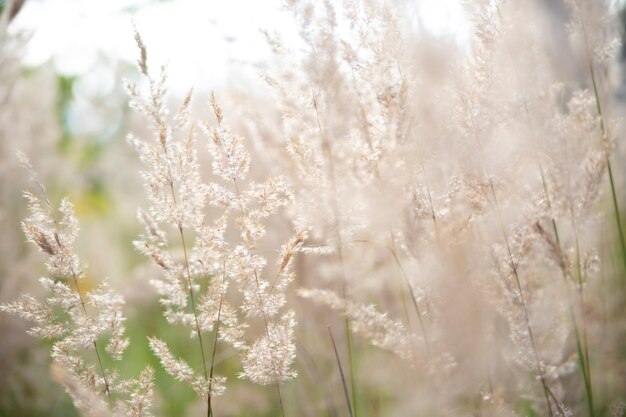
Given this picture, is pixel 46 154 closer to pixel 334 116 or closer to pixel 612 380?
pixel 334 116

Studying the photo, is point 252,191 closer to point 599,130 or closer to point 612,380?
point 599,130

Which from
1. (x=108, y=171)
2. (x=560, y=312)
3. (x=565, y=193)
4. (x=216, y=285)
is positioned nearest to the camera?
(x=216, y=285)

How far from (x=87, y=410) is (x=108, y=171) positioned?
16.0 feet

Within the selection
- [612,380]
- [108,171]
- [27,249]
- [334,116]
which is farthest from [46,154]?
[612,380]

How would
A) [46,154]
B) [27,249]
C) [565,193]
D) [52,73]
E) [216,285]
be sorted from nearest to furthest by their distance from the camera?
[216,285]
[565,193]
[27,249]
[46,154]
[52,73]

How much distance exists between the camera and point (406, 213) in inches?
59.1

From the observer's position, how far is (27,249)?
3.34 metres

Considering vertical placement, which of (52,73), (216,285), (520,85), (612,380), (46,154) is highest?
(52,73)

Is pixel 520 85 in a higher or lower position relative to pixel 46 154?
lower

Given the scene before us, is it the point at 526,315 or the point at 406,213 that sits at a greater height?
the point at 406,213

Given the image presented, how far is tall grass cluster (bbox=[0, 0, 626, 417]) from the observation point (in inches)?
51.9

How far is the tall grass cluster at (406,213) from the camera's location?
4.33ft

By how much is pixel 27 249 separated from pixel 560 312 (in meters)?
2.92

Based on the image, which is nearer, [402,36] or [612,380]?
[402,36]
